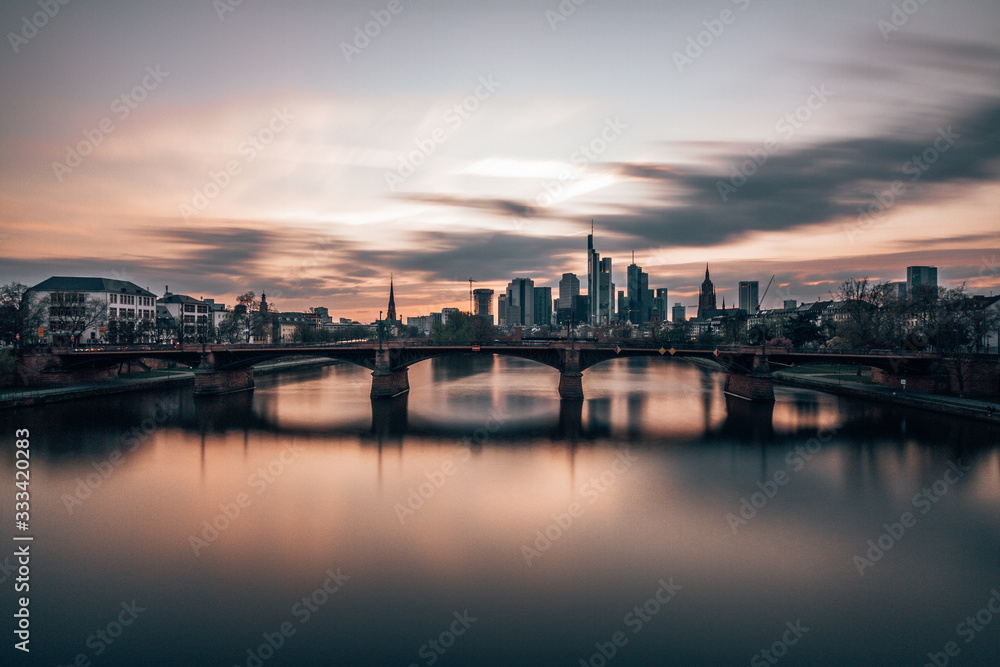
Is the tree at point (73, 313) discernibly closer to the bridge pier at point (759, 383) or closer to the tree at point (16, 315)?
the tree at point (16, 315)

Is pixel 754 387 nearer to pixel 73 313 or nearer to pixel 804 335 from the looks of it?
pixel 804 335

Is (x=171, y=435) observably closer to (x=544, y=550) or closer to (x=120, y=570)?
(x=120, y=570)

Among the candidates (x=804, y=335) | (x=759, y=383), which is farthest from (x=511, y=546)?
(x=804, y=335)

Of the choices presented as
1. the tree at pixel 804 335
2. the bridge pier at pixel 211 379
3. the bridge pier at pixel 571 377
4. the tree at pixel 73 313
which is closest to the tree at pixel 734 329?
the tree at pixel 804 335

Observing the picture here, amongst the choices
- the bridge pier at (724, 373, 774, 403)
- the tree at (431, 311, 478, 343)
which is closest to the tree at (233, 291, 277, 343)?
the tree at (431, 311, 478, 343)

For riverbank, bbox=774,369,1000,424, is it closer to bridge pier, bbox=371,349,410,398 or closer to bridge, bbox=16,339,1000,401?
bridge, bbox=16,339,1000,401

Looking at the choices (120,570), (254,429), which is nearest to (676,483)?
(120,570)
